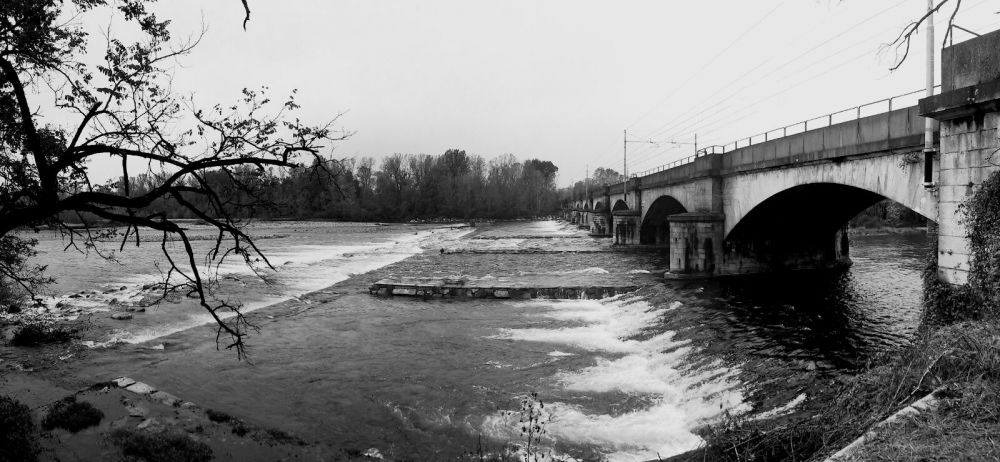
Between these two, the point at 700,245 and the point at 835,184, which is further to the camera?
the point at 700,245

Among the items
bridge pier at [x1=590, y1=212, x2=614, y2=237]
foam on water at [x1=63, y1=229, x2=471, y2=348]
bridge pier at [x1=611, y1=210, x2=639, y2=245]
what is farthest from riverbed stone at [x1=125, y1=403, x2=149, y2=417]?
bridge pier at [x1=590, y1=212, x2=614, y2=237]

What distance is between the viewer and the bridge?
34.1ft

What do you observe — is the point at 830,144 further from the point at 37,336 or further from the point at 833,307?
the point at 37,336

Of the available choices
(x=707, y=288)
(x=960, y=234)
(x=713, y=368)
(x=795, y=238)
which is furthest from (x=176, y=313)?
(x=795, y=238)

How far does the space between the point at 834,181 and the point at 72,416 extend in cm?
2266

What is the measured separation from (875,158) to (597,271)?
60.0ft

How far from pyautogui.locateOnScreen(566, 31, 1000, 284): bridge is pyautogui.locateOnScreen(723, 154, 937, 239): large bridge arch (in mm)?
40

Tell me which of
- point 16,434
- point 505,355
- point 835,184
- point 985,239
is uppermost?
point 835,184

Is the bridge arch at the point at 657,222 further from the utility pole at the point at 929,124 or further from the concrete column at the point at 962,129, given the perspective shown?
the concrete column at the point at 962,129

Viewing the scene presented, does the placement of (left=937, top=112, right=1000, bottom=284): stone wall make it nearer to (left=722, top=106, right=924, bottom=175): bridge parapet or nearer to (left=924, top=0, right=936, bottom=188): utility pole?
(left=924, top=0, right=936, bottom=188): utility pole

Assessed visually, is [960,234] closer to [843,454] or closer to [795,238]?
[843,454]

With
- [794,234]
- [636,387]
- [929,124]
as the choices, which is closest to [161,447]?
[636,387]

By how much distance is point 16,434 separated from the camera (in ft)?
30.4

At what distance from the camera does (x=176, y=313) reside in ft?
74.7
